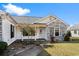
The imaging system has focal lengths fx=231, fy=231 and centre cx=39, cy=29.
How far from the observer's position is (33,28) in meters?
14.8

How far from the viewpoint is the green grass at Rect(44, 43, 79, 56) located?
1241 cm

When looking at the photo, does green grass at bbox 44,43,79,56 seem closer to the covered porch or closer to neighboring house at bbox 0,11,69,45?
neighboring house at bbox 0,11,69,45

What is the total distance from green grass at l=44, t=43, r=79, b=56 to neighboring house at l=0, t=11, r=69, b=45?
40.6 inches

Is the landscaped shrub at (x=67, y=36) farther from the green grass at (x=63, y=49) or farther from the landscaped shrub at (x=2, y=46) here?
the landscaped shrub at (x=2, y=46)

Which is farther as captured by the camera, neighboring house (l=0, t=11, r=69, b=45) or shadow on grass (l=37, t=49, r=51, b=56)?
neighboring house (l=0, t=11, r=69, b=45)

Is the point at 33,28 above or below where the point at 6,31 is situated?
above

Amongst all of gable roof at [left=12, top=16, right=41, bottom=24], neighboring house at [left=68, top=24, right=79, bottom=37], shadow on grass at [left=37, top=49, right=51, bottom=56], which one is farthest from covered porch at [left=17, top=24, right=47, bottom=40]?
shadow on grass at [left=37, top=49, right=51, bottom=56]

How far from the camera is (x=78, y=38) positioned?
14.2 metres

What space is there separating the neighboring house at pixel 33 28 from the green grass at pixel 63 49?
103cm

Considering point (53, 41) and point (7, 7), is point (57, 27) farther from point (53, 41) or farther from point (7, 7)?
point (7, 7)

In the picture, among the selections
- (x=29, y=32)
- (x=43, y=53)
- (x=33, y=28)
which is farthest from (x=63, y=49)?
(x=33, y=28)

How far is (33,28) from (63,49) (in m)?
2.76

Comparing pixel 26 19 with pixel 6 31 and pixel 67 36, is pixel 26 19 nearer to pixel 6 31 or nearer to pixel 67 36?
pixel 6 31

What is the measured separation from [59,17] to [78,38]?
1816 millimetres
